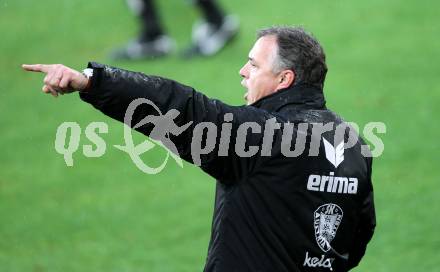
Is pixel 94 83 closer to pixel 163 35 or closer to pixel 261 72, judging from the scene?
pixel 261 72

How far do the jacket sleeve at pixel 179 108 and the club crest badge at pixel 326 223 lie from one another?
0.45 meters

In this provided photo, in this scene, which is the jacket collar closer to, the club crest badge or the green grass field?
the club crest badge

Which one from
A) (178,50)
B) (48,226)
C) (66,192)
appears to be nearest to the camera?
(48,226)

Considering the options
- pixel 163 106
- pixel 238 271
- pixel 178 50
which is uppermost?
pixel 178 50

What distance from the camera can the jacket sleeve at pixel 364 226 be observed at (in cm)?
448

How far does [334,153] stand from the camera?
4.20 metres

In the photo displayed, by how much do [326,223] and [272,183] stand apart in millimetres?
385

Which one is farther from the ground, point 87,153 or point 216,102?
point 87,153

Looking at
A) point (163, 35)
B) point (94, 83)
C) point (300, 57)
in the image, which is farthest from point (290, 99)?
point (163, 35)

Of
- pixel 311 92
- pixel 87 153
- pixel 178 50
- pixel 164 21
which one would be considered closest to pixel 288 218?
pixel 311 92

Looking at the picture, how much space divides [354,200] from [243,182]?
647 mm

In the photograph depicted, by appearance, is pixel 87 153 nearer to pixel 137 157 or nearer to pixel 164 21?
pixel 137 157

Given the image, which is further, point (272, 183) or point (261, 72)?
point (261, 72)

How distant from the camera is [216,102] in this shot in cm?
A: 390
